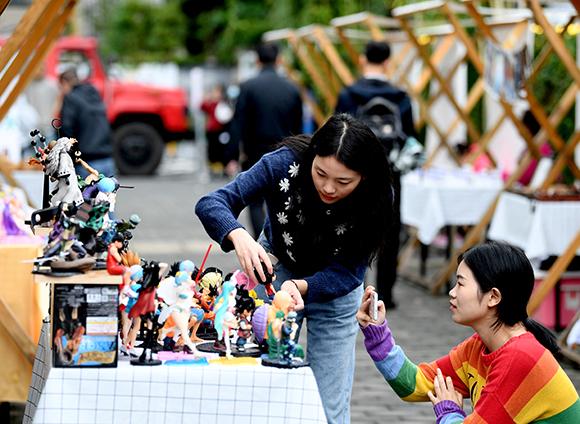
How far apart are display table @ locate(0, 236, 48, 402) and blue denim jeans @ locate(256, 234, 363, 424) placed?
1.81 m

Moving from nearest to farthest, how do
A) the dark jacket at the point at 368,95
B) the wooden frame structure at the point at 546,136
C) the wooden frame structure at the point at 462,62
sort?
the wooden frame structure at the point at 546,136
the wooden frame structure at the point at 462,62
the dark jacket at the point at 368,95

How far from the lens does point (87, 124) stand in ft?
33.2

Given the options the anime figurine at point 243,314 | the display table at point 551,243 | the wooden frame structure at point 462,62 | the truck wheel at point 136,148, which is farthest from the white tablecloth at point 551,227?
the truck wheel at point 136,148

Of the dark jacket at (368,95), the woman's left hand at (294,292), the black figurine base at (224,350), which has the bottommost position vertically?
the black figurine base at (224,350)

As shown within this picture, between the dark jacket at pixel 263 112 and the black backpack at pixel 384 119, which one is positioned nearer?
the black backpack at pixel 384 119

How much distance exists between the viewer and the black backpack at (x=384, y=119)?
8.70m

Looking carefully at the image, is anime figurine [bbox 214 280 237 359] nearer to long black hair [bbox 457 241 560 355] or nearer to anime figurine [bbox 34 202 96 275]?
anime figurine [bbox 34 202 96 275]

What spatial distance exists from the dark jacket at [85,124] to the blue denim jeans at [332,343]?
20.1 ft

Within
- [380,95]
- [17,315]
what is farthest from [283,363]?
[380,95]

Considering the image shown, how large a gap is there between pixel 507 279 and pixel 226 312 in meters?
0.84

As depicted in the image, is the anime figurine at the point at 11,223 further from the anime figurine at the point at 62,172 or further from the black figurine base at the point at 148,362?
the black figurine base at the point at 148,362

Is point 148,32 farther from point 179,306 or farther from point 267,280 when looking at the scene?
point 179,306

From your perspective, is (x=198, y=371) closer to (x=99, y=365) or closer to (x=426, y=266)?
(x=99, y=365)

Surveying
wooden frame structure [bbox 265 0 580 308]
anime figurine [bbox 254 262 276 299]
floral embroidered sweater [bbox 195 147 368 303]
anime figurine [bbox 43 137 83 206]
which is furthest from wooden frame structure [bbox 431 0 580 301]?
anime figurine [bbox 43 137 83 206]
